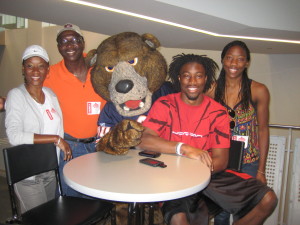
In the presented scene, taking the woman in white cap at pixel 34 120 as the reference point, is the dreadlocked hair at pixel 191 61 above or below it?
above

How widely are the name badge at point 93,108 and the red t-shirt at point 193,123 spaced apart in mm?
500

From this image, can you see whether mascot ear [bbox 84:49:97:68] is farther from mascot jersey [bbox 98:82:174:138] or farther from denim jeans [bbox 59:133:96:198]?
denim jeans [bbox 59:133:96:198]

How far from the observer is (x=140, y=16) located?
2049mm

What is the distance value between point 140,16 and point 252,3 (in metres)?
0.94

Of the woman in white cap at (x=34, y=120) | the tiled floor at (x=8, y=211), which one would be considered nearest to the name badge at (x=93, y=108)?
the woman in white cap at (x=34, y=120)

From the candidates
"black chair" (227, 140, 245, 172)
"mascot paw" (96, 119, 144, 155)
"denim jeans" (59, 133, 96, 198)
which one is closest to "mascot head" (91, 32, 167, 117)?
"mascot paw" (96, 119, 144, 155)

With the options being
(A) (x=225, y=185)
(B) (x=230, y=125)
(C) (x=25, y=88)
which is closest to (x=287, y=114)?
(B) (x=230, y=125)

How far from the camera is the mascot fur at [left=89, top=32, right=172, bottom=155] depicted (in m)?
1.94

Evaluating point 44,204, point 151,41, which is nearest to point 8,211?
point 44,204

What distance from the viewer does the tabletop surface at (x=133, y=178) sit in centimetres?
114

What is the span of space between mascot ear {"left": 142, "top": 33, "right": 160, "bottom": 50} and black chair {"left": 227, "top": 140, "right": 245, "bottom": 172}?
98cm

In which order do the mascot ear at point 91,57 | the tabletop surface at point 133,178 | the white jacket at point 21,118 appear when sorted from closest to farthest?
the tabletop surface at point 133,178 → the white jacket at point 21,118 → the mascot ear at point 91,57

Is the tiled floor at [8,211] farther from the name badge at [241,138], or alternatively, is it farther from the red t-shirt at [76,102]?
the name badge at [241,138]

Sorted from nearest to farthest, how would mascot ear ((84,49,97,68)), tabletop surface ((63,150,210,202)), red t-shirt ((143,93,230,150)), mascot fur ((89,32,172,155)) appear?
tabletop surface ((63,150,210,202)) < red t-shirt ((143,93,230,150)) < mascot fur ((89,32,172,155)) < mascot ear ((84,49,97,68))
